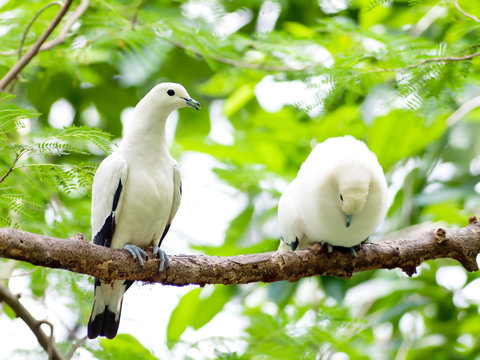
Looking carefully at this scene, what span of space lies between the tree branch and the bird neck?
2.87 feet

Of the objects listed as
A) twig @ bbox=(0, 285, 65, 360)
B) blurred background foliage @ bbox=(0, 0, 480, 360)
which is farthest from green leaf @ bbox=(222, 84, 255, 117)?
twig @ bbox=(0, 285, 65, 360)

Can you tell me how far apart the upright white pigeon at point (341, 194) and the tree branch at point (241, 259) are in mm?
207

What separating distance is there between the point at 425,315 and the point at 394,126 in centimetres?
264

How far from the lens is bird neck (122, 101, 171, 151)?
167 inches

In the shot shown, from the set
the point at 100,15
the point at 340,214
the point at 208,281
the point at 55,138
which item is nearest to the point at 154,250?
the point at 208,281

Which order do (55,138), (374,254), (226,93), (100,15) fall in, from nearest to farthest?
(55,138), (374,254), (100,15), (226,93)

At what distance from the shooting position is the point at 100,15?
5.67m

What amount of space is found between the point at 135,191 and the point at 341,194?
4.62 feet

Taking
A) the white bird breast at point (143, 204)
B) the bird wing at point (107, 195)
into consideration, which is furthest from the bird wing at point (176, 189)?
the bird wing at point (107, 195)

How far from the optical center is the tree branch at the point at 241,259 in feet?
10.2

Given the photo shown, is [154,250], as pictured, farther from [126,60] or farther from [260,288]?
[260,288]

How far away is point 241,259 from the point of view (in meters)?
3.95

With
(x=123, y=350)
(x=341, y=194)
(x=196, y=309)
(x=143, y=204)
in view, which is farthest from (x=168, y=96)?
(x=196, y=309)

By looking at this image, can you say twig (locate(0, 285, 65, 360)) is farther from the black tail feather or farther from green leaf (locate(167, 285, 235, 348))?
green leaf (locate(167, 285, 235, 348))
